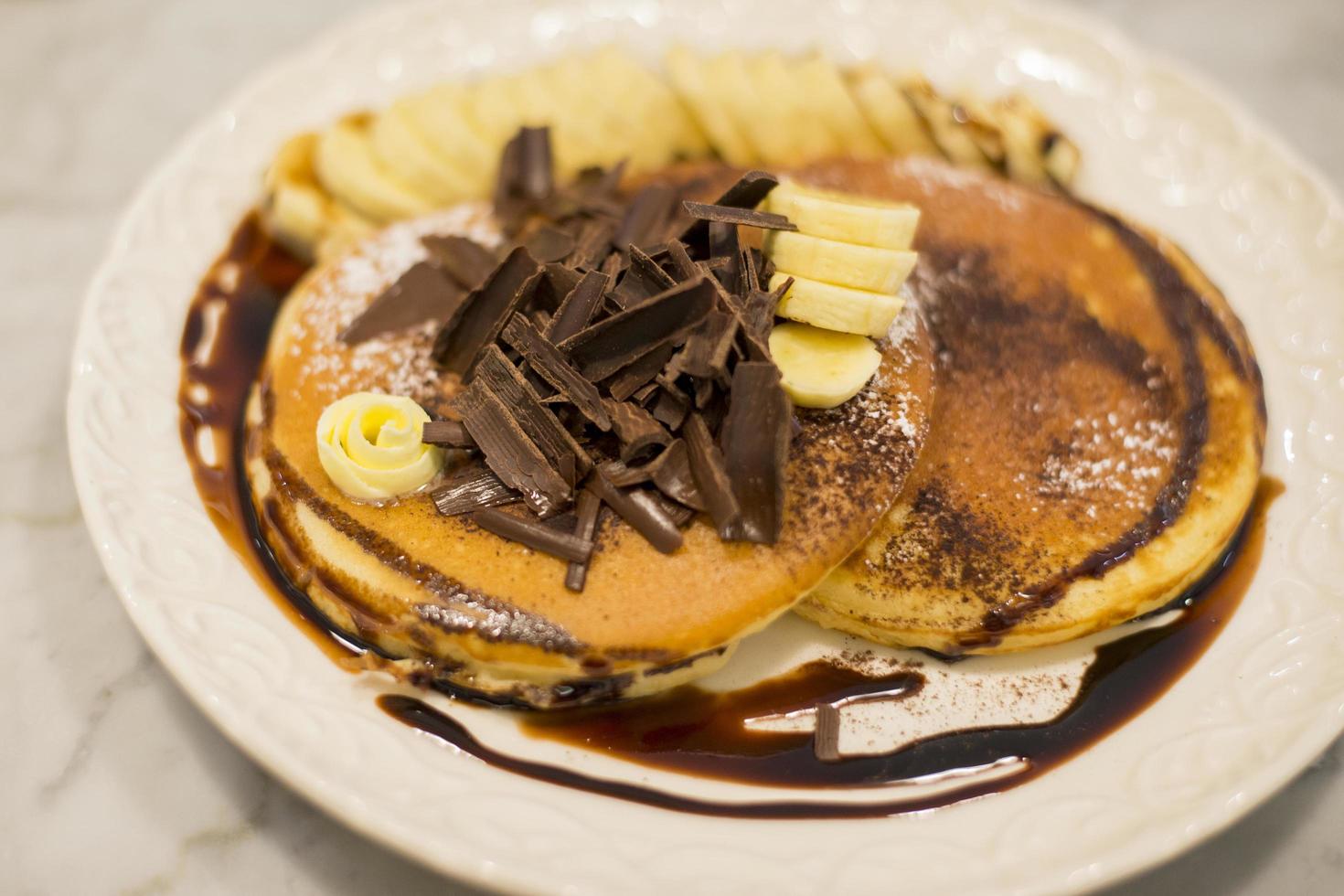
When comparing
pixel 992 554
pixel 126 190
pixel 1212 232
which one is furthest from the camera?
pixel 126 190

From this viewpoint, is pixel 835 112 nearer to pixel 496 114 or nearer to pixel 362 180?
pixel 496 114

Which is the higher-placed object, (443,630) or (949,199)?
(949,199)

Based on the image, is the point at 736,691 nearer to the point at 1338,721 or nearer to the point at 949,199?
the point at 1338,721

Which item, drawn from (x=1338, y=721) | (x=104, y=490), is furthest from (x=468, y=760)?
(x=1338, y=721)

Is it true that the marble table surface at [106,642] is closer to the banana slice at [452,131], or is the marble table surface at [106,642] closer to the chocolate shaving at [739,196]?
the banana slice at [452,131]

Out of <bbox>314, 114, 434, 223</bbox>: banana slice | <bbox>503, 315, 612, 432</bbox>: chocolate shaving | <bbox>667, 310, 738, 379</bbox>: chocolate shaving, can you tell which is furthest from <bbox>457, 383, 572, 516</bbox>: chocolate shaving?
<bbox>314, 114, 434, 223</bbox>: banana slice

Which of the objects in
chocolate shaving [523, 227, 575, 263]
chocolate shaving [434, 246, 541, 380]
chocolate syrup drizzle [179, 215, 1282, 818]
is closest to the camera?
chocolate syrup drizzle [179, 215, 1282, 818]

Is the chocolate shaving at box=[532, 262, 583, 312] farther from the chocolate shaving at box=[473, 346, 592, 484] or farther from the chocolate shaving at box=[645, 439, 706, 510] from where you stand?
the chocolate shaving at box=[645, 439, 706, 510]
